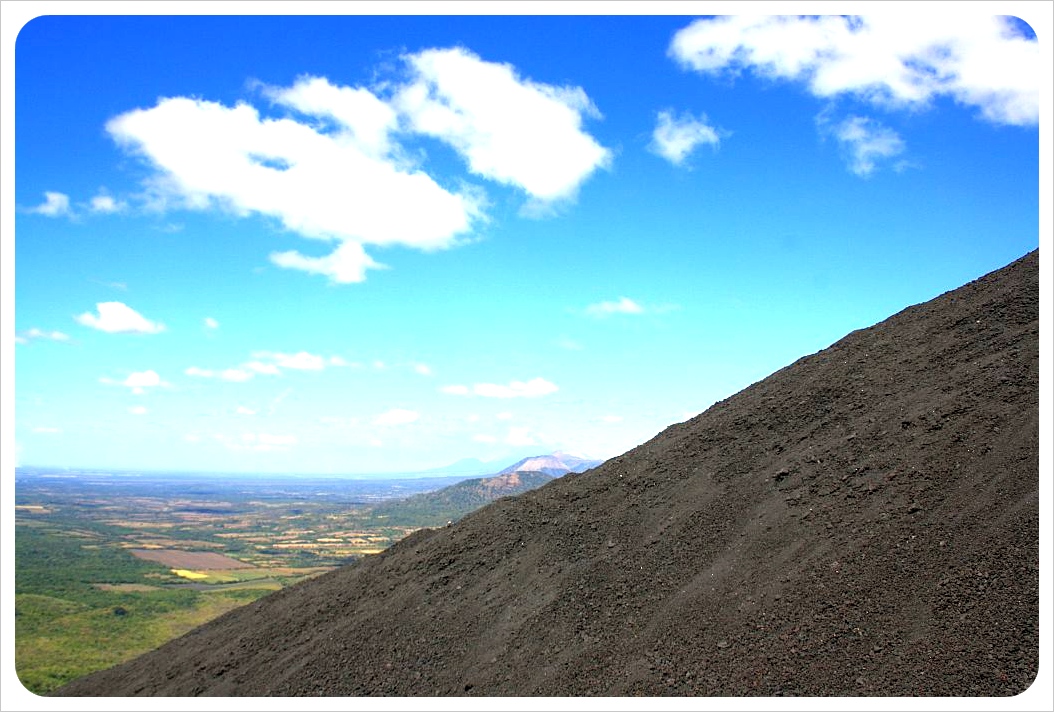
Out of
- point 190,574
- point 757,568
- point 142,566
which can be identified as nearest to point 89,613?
point 190,574

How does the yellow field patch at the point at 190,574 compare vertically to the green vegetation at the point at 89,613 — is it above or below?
below

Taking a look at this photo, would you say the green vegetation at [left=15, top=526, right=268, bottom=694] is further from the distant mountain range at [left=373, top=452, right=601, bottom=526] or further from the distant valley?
the distant mountain range at [left=373, top=452, right=601, bottom=526]

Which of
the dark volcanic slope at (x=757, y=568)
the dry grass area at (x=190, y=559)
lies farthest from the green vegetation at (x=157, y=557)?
the dark volcanic slope at (x=757, y=568)

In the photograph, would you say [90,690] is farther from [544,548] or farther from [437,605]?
[544,548]

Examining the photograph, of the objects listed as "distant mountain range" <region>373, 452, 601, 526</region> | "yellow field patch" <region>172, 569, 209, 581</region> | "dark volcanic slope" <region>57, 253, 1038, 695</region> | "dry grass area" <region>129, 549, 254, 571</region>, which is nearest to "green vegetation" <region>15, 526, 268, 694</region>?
"yellow field patch" <region>172, 569, 209, 581</region>

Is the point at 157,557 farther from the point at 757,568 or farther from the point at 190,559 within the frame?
the point at 757,568

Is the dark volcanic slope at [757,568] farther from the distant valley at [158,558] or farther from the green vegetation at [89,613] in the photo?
the green vegetation at [89,613]
